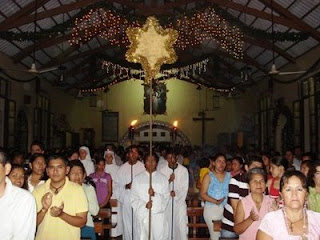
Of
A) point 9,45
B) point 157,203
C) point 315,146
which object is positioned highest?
point 9,45

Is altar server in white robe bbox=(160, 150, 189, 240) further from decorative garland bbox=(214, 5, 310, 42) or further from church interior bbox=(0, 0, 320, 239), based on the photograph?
decorative garland bbox=(214, 5, 310, 42)

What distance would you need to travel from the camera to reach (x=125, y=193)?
9367 millimetres

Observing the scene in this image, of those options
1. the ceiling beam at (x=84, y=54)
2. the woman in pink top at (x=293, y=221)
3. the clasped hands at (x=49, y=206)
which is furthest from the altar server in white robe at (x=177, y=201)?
the ceiling beam at (x=84, y=54)

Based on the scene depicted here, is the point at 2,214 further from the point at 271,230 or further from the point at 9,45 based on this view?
the point at 9,45

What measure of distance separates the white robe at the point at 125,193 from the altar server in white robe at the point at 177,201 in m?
0.77

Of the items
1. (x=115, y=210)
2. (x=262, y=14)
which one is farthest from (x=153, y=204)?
(x=262, y=14)

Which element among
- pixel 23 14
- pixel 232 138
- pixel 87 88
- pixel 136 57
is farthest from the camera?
pixel 232 138

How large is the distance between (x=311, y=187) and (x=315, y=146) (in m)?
11.9

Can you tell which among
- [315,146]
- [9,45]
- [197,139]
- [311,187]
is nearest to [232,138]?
[197,139]

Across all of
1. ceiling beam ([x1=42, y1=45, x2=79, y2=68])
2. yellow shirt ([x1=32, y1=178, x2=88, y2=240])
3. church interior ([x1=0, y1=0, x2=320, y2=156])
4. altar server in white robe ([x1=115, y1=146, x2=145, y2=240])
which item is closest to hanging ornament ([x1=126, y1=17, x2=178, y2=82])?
yellow shirt ([x1=32, y1=178, x2=88, y2=240])

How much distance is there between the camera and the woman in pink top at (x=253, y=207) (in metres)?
4.50

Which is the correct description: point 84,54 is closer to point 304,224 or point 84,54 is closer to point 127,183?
point 127,183

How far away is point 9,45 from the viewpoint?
16.9 metres

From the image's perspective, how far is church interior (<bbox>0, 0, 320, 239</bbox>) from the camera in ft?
42.5
